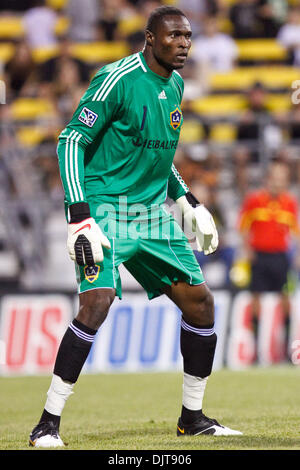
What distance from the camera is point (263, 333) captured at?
37.6ft

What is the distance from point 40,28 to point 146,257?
11.8 meters

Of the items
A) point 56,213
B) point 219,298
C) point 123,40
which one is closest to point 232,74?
point 123,40

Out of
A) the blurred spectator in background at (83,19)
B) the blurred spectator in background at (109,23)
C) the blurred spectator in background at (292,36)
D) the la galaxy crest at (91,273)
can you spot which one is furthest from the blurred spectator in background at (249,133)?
the la galaxy crest at (91,273)

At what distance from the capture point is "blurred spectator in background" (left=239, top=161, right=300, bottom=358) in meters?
11.5

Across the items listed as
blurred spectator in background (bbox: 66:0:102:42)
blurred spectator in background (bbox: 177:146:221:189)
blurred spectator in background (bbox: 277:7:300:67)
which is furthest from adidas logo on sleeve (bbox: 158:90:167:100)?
blurred spectator in background (bbox: 66:0:102:42)

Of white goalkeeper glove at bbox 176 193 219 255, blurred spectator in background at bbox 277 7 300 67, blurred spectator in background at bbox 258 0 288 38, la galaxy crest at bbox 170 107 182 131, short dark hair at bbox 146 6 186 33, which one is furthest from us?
blurred spectator in background at bbox 258 0 288 38

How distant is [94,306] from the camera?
17.0 ft

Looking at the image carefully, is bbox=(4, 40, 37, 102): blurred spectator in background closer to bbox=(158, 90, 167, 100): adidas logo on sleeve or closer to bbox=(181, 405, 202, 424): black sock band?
bbox=(158, 90, 167, 100): adidas logo on sleeve

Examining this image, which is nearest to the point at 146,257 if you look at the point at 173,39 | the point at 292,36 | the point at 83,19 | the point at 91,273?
the point at 91,273

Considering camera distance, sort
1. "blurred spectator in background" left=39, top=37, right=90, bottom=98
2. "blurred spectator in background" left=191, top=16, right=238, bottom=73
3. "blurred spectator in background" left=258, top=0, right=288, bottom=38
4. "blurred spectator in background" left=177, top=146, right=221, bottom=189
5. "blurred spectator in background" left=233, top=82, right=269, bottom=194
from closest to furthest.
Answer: "blurred spectator in background" left=177, top=146, right=221, bottom=189
"blurred spectator in background" left=233, top=82, right=269, bottom=194
"blurred spectator in background" left=39, top=37, right=90, bottom=98
"blurred spectator in background" left=191, top=16, right=238, bottom=73
"blurred spectator in background" left=258, top=0, right=288, bottom=38

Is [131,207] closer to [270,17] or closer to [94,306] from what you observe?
[94,306]

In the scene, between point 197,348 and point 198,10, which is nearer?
point 197,348

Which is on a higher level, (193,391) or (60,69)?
(60,69)

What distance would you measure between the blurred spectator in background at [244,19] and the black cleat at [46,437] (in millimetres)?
11876
